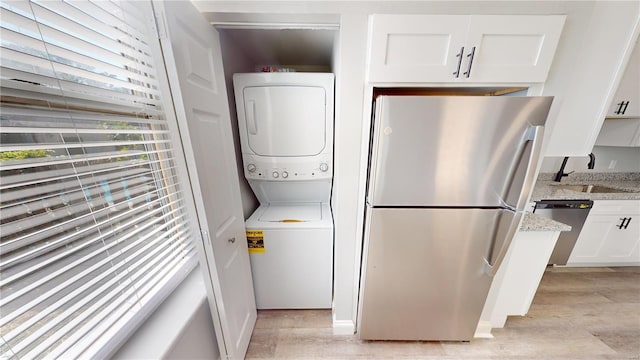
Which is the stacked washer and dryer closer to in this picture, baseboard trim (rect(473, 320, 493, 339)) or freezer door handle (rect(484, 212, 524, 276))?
freezer door handle (rect(484, 212, 524, 276))

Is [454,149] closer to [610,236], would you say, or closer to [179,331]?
[179,331]

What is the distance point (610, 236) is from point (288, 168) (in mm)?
3409

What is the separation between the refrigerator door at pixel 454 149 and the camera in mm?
944

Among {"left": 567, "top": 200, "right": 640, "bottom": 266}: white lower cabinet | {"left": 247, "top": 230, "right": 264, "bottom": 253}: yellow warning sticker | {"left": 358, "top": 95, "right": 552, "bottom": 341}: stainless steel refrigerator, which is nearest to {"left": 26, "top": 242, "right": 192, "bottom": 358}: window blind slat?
{"left": 247, "top": 230, "right": 264, "bottom": 253}: yellow warning sticker

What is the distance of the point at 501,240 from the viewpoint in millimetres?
1103

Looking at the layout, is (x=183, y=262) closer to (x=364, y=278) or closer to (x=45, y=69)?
(x=45, y=69)

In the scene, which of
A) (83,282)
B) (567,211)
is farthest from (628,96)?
(83,282)

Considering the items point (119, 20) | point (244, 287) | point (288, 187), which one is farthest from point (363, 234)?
point (119, 20)

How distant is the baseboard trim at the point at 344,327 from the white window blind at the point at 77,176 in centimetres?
121

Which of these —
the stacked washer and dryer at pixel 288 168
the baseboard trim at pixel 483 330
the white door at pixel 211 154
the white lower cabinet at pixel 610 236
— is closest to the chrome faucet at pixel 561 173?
the white lower cabinet at pixel 610 236

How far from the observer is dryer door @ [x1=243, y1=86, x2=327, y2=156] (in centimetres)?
142

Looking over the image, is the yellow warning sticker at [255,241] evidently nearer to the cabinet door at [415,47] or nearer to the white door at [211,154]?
the white door at [211,154]

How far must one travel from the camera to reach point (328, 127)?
4.91 feet

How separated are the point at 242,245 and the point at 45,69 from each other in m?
1.14
